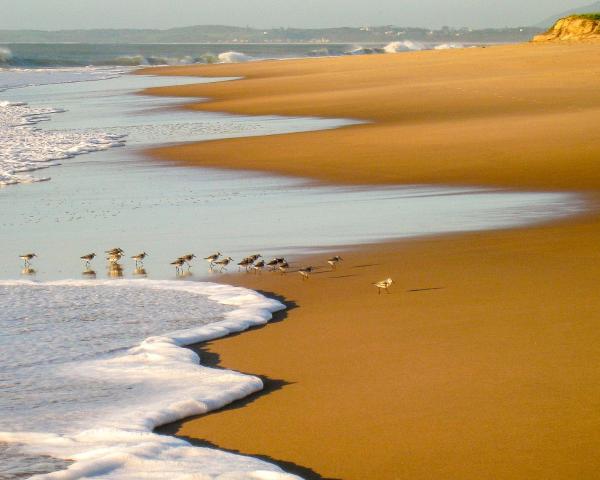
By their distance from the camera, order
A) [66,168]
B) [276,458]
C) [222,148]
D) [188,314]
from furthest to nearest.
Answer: [222,148]
[66,168]
[188,314]
[276,458]

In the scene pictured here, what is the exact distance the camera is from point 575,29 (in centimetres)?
6969

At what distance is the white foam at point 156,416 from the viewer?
5793mm

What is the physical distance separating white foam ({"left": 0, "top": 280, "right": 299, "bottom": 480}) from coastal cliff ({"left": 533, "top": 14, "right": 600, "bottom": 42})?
60.6m

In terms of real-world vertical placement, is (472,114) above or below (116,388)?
above

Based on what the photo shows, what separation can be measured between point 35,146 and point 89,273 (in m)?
15.3

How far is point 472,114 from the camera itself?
26578 millimetres

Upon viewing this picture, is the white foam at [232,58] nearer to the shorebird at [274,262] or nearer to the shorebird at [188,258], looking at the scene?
the shorebird at [188,258]

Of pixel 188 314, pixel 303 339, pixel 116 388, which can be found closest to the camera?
pixel 116 388

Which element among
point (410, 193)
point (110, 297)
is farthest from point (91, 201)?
point (110, 297)

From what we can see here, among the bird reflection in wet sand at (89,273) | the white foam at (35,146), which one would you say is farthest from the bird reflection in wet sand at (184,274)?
the white foam at (35,146)

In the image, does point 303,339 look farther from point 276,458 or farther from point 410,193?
point 410,193

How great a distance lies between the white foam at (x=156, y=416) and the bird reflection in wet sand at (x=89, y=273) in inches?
95.4

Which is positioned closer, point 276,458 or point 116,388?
point 276,458

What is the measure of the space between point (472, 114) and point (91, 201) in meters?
12.4
